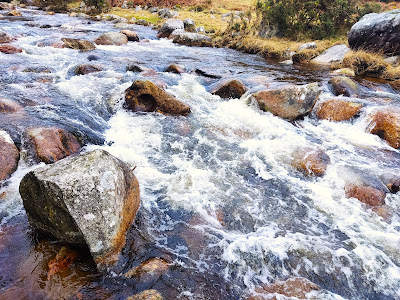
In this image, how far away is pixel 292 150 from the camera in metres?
6.80

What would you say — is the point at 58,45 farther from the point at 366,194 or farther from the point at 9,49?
the point at 366,194

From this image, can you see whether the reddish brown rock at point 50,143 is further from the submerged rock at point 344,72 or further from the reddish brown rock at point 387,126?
the submerged rock at point 344,72

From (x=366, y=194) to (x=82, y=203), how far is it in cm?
526

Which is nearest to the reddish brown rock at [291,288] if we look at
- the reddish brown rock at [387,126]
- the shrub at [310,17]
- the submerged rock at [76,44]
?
the reddish brown rock at [387,126]

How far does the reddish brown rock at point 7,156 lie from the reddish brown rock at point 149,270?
3137 mm

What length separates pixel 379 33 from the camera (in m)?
14.4

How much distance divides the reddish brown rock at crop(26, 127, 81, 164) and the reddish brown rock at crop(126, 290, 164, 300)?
3.49 metres

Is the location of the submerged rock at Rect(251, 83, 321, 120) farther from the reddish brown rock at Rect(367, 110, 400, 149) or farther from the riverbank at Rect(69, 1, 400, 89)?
the riverbank at Rect(69, 1, 400, 89)

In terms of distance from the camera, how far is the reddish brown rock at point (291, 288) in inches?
134

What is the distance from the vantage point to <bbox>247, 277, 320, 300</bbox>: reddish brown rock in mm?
3400

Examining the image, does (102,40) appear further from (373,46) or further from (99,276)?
(99,276)

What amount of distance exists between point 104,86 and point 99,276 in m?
7.49

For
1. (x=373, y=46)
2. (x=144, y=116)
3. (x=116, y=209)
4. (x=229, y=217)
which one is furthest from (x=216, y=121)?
(x=373, y=46)

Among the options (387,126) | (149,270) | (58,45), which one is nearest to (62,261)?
(149,270)
